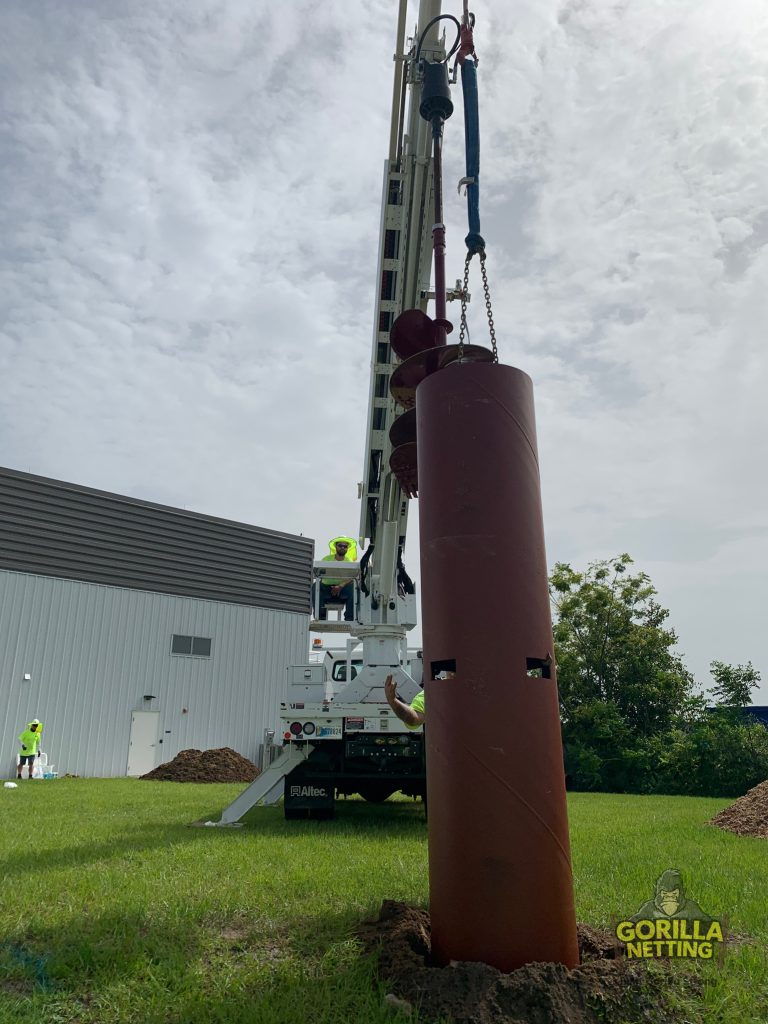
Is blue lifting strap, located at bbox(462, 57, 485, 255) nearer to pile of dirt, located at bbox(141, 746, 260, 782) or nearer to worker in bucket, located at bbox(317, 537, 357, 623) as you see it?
worker in bucket, located at bbox(317, 537, 357, 623)

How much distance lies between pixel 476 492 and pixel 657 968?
2485 millimetres

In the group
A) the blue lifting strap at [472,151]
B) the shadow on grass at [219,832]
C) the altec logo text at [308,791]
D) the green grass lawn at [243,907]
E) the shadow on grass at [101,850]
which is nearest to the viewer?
the green grass lawn at [243,907]

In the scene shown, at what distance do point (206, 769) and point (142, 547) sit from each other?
7690 mm

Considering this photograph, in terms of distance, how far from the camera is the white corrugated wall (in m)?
→ 21.0

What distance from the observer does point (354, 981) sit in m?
3.53

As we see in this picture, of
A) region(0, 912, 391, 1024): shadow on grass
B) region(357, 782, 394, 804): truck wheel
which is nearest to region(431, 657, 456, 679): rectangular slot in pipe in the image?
region(0, 912, 391, 1024): shadow on grass

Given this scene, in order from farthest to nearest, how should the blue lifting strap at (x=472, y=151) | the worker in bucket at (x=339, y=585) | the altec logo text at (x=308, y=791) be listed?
the worker in bucket at (x=339, y=585)
the altec logo text at (x=308, y=791)
the blue lifting strap at (x=472, y=151)

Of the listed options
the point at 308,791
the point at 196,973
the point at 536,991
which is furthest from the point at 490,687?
the point at 308,791

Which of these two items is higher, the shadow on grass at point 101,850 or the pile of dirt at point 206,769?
the pile of dirt at point 206,769

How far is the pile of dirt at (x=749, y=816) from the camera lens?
9711 millimetres

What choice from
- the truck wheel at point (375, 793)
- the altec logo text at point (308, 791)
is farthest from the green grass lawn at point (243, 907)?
the truck wheel at point (375, 793)

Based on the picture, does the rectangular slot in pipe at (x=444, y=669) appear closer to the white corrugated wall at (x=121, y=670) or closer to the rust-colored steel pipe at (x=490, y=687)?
the rust-colored steel pipe at (x=490, y=687)

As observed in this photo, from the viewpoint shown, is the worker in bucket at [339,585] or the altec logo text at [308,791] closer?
the altec logo text at [308,791]

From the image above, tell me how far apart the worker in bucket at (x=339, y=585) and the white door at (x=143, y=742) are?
10.3 meters
